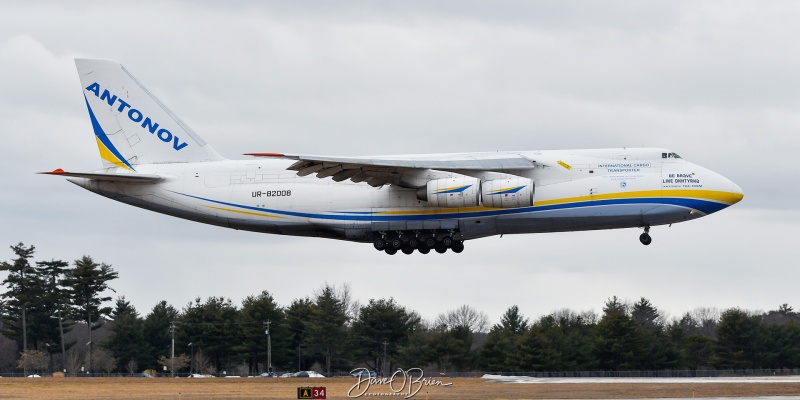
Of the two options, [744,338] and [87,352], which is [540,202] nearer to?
[744,338]

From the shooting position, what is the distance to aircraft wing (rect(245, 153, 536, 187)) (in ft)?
Result: 121

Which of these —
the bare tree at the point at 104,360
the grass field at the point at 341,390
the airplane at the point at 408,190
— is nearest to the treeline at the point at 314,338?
the bare tree at the point at 104,360

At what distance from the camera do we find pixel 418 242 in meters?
38.7

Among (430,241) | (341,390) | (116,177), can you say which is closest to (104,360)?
(341,390)

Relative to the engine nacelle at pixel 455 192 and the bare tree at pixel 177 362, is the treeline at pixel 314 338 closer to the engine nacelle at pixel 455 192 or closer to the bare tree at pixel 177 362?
the bare tree at pixel 177 362

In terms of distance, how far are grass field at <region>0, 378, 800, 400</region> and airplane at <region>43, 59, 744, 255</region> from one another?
5.29 meters

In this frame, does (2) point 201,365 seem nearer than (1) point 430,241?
No

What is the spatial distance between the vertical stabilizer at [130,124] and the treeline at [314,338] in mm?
27658

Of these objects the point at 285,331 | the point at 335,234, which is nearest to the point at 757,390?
the point at 335,234

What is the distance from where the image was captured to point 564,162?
37562 mm

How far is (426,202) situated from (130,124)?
1127 centimetres

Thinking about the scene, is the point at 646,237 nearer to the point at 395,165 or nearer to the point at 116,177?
the point at 395,165

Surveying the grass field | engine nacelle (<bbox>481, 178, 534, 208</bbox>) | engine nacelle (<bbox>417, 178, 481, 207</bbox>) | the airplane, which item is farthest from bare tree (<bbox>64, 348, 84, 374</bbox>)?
engine nacelle (<bbox>481, 178, 534, 208</bbox>)

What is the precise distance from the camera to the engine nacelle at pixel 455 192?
1437 inches
